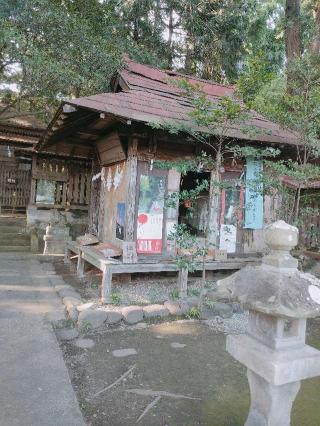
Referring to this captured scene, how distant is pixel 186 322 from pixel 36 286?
3.40 metres

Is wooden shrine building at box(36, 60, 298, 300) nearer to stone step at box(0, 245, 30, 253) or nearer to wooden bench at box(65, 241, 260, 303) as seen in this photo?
wooden bench at box(65, 241, 260, 303)

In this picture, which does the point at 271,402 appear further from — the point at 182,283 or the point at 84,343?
the point at 182,283

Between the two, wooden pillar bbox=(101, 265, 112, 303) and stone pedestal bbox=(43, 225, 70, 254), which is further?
stone pedestal bbox=(43, 225, 70, 254)

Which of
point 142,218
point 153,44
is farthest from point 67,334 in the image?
point 153,44

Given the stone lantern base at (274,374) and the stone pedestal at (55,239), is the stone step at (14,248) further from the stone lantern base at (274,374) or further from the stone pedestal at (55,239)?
the stone lantern base at (274,374)

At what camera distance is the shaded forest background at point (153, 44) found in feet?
23.7

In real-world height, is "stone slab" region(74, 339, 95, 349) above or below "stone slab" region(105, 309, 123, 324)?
below

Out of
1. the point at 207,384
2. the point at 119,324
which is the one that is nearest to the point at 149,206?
the point at 119,324

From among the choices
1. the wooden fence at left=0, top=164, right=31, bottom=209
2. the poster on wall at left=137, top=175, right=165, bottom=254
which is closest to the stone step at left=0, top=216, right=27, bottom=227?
the wooden fence at left=0, top=164, right=31, bottom=209

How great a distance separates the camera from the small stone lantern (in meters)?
2.06

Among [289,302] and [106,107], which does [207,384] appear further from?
[106,107]

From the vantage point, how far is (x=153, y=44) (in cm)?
1398

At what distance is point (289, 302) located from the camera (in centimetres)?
202

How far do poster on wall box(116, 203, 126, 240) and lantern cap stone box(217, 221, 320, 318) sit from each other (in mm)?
4684
